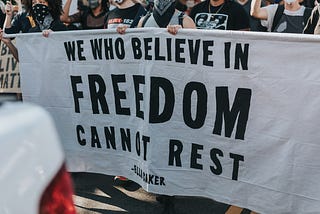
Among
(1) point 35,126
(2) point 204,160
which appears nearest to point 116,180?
(2) point 204,160

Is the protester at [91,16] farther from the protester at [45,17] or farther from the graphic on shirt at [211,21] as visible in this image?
the graphic on shirt at [211,21]

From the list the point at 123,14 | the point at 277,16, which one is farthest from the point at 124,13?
the point at 277,16

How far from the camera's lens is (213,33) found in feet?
11.0

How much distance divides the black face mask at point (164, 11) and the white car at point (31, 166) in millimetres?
2534

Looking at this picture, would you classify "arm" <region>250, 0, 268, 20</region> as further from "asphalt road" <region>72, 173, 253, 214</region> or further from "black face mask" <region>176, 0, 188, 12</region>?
"asphalt road" <region>72, 173, 253, 214</region>

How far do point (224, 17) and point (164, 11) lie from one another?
0.55 m

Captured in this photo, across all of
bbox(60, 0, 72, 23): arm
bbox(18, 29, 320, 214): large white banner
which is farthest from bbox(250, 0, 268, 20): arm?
bbox(60, 0, 72, 23): arm

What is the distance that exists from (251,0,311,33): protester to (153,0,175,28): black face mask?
114cm

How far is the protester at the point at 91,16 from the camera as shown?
5.52 meters

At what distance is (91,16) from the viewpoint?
5547 millimetres

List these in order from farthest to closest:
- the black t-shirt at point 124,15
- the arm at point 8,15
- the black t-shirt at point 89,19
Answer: the arm at point 8,15, the black t-shirt at point 89,19, the black t-shirt at point 124,15

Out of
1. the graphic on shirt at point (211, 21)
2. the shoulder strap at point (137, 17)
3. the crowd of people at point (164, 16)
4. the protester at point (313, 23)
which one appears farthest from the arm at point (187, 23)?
the protester at point (313, 23)

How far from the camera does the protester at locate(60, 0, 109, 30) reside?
5517 mm

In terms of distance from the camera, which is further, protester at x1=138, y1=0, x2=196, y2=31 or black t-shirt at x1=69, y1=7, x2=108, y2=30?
black t-shirt at x1=69, y1=7, x2=108, y2=30
